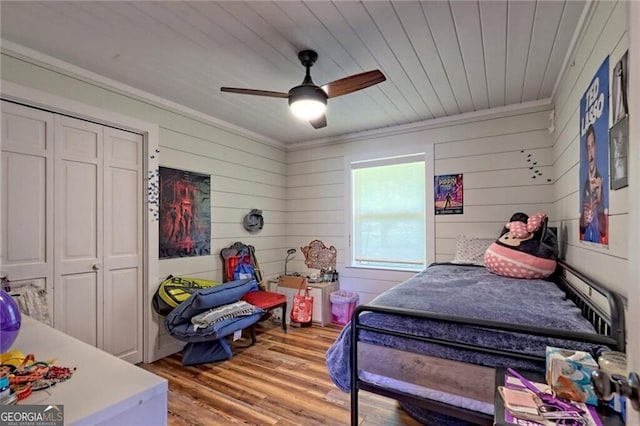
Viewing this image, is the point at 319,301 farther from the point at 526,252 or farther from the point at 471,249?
the point at 526,252

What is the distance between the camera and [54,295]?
2.40 m

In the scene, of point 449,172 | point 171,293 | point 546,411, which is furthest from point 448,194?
point 171,293

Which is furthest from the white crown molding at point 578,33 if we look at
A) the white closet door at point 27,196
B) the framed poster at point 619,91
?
the white closet door at point 27,196

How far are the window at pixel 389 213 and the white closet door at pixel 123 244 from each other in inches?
97.7

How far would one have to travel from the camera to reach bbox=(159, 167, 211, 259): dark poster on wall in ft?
10.1

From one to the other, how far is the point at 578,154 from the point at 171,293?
3359mm

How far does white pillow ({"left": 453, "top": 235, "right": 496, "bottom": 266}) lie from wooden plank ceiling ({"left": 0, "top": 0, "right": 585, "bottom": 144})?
143 centimetres

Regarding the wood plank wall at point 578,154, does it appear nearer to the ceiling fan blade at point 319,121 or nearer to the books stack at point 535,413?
the books stack at point 535,413

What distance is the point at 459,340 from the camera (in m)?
1.40

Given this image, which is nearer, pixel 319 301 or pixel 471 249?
pixel 471 249

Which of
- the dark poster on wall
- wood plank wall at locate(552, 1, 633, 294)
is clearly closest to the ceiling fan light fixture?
wood plank wall at locate(552, 1, 633, 294)

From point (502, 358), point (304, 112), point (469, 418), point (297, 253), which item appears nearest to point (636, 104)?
point (502, 358)

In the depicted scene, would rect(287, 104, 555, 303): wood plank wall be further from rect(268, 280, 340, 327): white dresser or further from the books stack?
the books stack

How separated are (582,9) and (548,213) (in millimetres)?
1921
